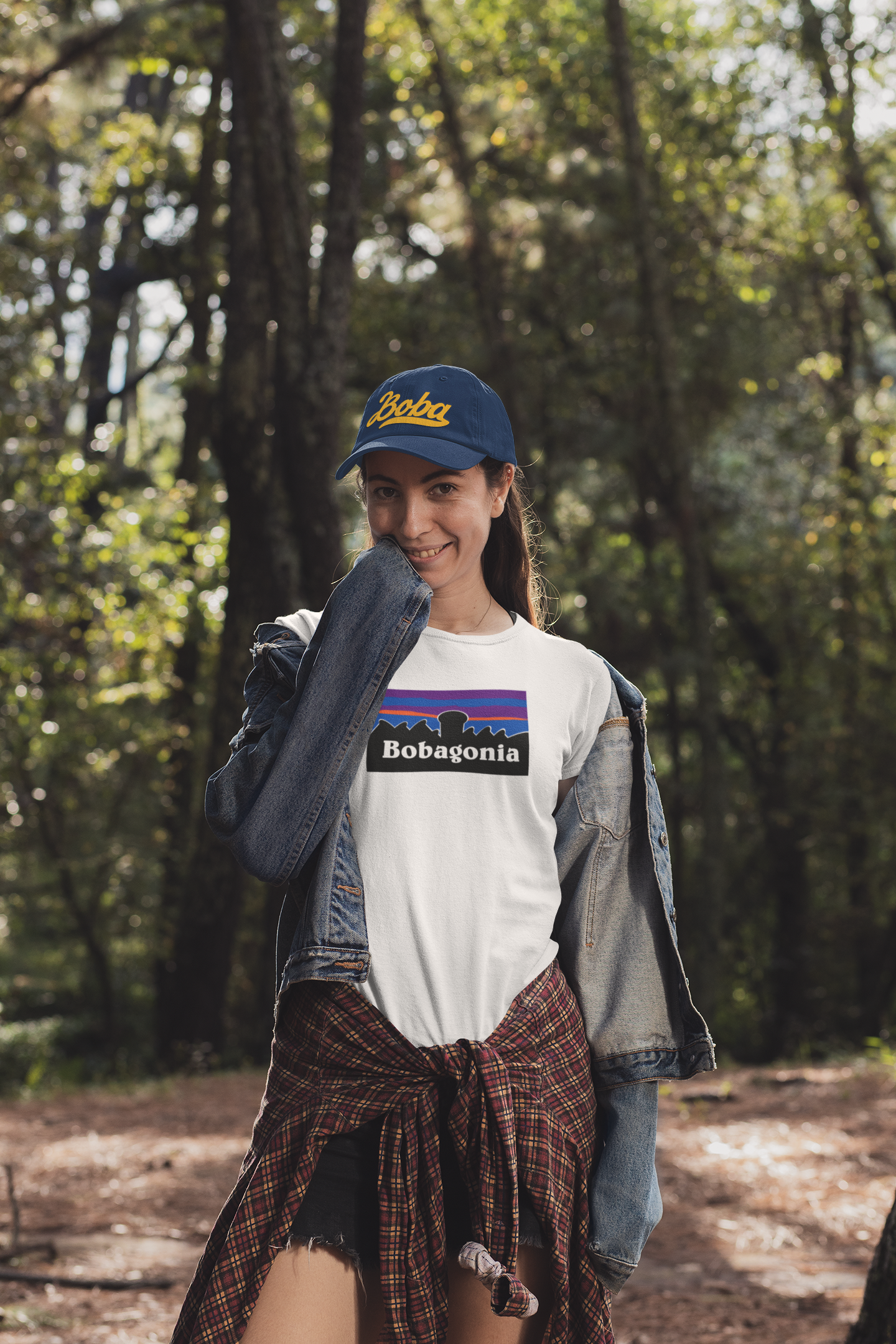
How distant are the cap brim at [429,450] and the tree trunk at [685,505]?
9.63 meters

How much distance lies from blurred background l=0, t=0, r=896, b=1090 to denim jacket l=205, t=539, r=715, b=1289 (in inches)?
266

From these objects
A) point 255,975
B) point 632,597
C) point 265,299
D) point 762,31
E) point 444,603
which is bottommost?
point 255,975

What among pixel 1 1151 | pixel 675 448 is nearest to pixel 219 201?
pixel 675 448

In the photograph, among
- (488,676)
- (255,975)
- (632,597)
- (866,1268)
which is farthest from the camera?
(632,597)

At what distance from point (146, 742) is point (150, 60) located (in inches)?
252

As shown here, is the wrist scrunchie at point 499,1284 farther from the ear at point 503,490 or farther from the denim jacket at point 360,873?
the ear at point 503,490

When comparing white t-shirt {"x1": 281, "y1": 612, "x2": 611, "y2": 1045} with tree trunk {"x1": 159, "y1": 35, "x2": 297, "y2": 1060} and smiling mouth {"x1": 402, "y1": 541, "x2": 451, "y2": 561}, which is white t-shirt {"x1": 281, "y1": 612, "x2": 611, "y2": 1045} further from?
tree trunk {"x1": 159, "y1": 35, "x2": 297, "y2": 1060}

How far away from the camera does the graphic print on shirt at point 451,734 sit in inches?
72.4

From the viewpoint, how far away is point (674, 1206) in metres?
4.75

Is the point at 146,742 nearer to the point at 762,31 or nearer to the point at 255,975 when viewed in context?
the point at 255,975

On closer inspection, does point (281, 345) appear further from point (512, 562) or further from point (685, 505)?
point (512, 562)

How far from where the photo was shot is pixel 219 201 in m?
14.0

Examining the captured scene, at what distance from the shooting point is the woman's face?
194 cm

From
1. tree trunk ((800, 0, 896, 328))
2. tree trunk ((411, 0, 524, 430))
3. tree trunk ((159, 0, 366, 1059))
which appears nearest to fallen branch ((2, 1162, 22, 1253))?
tree trunk ((159, 0, 366, 1059))
